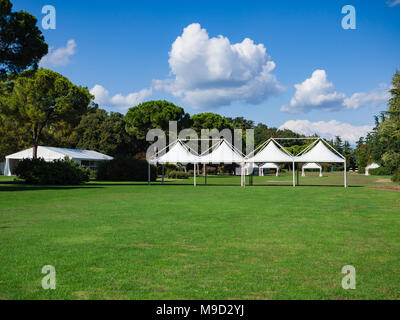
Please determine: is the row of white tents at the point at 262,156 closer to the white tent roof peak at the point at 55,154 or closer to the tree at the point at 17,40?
the tree at the point at 17,40

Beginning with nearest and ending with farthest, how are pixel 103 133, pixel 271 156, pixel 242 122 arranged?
pixel 271 156, pixel 103 133, pixel 242 122

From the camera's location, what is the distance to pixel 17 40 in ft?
86.2

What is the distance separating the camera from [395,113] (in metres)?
32.6

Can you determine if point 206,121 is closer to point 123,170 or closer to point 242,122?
point 123,170

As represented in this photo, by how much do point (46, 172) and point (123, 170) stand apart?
12392mm

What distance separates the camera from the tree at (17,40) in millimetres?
25312

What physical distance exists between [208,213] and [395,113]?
85.5ft

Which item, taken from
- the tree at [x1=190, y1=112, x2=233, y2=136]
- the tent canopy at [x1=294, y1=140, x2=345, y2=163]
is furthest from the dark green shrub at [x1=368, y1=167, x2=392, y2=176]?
the tent canopy at [x1=294, y1=140, x2=345, y2=163]

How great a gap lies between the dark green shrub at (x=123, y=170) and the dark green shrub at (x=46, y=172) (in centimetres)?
1079

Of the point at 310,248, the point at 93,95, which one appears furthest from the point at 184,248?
the point at 93,95

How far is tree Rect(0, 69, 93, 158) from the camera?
41.6 meters

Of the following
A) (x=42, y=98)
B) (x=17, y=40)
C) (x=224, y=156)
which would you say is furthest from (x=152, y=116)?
(x=17, y=40)

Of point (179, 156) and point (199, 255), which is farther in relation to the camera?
point (179, 156)
